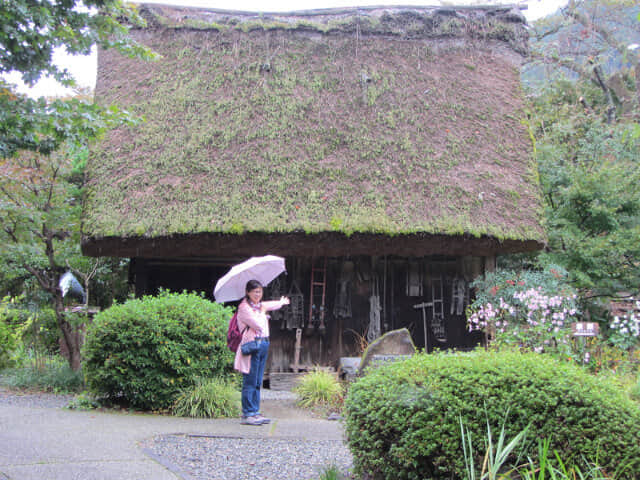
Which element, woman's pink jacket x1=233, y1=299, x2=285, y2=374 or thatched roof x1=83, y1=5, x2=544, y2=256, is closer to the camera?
woman's pink jacket x1=233, y1=299, x2=285, y2=374

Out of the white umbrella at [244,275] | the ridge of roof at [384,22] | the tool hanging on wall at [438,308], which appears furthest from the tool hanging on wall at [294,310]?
the ridge of roof at [384,22]

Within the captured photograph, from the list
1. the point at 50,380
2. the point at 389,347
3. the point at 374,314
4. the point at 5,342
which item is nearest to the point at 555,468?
the point at 389,347

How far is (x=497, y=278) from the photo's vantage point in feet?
32.7

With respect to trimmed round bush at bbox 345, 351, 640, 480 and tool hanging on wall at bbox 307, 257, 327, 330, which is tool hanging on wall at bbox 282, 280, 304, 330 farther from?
trimmed round bush at bbox 345, 351, 640, 480

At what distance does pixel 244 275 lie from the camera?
6648 mm

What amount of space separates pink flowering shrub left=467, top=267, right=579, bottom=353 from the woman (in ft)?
11.4

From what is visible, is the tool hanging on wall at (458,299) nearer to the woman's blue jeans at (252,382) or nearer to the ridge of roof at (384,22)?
the woman's blue jeans at (252,382)

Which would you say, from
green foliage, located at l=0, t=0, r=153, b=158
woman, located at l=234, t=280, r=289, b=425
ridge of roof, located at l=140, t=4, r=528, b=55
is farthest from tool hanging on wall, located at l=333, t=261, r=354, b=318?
green foliage, located at l=0, t=0, r=153, b=158

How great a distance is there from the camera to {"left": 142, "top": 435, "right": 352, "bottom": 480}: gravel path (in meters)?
4.34

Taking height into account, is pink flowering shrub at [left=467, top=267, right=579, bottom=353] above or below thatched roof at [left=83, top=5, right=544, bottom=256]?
below

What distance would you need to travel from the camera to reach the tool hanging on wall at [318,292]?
10.4m

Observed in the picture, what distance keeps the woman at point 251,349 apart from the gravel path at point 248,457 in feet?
2.79

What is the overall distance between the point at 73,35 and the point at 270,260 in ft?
9.96

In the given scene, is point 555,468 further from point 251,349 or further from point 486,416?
point 251,349
